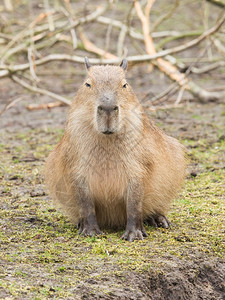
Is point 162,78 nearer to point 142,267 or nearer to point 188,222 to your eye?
point 188,222

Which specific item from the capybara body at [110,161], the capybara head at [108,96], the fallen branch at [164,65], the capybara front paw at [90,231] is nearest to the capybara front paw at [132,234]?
the capybara body at [110,161]

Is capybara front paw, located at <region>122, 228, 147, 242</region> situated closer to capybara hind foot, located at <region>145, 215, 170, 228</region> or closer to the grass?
the grass

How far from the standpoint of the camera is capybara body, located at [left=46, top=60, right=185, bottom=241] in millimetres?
3410

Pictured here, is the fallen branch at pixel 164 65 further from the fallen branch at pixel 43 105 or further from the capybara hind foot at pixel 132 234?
the capybara hind foot at pixel 132 234

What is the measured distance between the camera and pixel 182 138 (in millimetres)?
6465

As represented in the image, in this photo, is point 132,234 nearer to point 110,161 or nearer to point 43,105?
point 110,161

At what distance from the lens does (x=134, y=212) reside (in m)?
3.52

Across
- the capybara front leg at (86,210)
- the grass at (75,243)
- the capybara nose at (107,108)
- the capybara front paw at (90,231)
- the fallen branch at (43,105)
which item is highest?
the capybara nose at (107,108)

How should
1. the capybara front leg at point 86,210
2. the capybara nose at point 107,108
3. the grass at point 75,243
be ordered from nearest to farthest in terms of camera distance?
the grass at point 75,243 → the capybara nose at point 107,108 → the capybara front leg at point 86,210

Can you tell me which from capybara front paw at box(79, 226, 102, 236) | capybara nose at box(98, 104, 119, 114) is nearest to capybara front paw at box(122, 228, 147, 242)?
capybara front paw at box(79, 226, 102, 236)

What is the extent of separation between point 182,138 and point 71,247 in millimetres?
3302

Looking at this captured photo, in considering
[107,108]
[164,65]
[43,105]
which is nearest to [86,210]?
[107,108]

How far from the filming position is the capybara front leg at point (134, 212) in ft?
11.5

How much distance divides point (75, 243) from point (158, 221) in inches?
25.8
